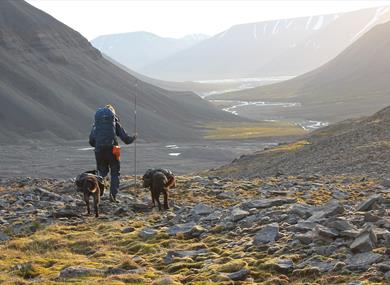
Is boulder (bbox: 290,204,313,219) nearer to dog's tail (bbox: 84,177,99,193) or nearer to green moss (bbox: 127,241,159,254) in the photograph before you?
green moss (bbox: 127,241,159,254)

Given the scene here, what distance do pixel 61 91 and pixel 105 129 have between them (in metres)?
129

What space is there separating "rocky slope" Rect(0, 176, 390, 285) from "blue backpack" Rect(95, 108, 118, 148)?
198 cm

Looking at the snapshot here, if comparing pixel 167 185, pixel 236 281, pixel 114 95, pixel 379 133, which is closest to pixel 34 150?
pixel 114 95

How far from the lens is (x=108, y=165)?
1767cm

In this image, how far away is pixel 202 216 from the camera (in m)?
14.3

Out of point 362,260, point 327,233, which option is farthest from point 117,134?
point 362,260

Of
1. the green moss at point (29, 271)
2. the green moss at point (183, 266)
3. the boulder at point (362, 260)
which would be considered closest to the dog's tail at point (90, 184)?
the green moss at point (29, 271)

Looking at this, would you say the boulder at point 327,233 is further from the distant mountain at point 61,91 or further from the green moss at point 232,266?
the distant mountain at point 61,91

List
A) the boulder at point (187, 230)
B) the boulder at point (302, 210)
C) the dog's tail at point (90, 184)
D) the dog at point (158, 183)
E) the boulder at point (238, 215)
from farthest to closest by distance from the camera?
1. the dog at point (158, 183)
2. the dog's tail at point (90, 184)
3. the boulder at point (238, 215)
4. the boulder at point (187, 230)
5. the boulder at point (302, 210)

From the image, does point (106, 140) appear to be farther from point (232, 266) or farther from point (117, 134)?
point (232, 266)

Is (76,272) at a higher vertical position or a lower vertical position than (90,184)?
lower

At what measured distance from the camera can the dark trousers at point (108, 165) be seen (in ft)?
56.2

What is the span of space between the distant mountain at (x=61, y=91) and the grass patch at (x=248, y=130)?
18.5 feet

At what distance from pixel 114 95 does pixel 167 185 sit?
138710 mm
